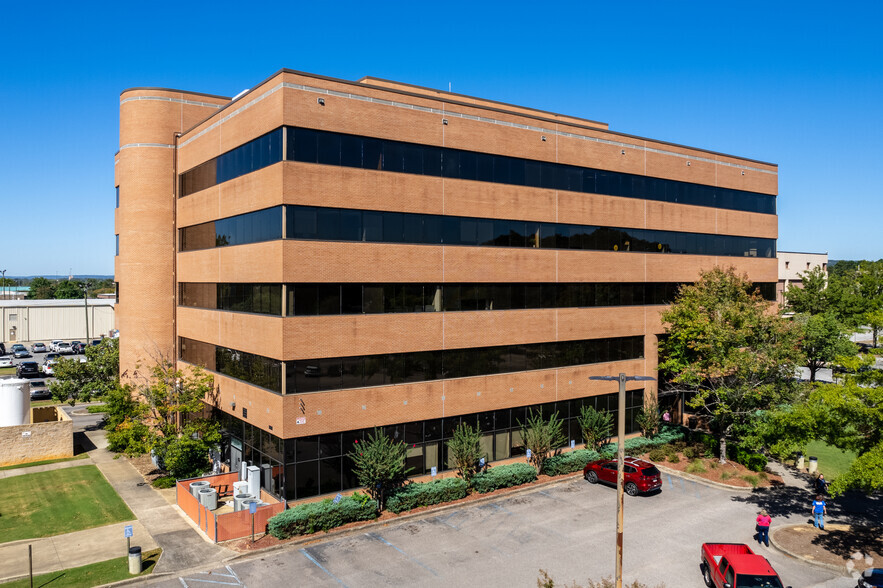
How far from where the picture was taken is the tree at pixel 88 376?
1773 inches

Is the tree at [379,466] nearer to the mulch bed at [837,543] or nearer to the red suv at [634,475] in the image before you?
the red suv at [634,475]

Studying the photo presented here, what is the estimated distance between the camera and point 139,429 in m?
33.5

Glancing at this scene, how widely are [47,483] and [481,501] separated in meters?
23.0

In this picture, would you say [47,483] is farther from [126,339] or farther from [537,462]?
[537,462]

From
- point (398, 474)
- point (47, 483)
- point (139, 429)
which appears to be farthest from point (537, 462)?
point (47, 483)

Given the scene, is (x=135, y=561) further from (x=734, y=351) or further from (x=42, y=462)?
(x=734, y=351)

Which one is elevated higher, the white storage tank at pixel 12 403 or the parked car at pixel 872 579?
the white storage tank at pixel 12 403

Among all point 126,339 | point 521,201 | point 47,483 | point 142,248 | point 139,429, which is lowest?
point 47,483

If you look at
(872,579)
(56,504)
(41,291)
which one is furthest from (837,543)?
(41,291)

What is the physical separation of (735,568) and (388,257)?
758 inches

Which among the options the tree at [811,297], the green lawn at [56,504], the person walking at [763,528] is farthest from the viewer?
the tree at [811,297]

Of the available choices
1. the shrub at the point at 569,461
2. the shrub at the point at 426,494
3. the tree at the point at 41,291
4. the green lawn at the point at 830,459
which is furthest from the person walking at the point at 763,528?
the tree at the point at 41,291

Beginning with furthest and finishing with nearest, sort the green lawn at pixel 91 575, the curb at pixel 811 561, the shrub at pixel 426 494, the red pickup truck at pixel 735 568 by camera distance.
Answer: the shrub at pixel 426 494, the curb at pixel 811 561, the green lawn at pixel 91 575, the red pickup truck at pixel 735 568

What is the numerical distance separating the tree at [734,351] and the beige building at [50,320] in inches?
3643
